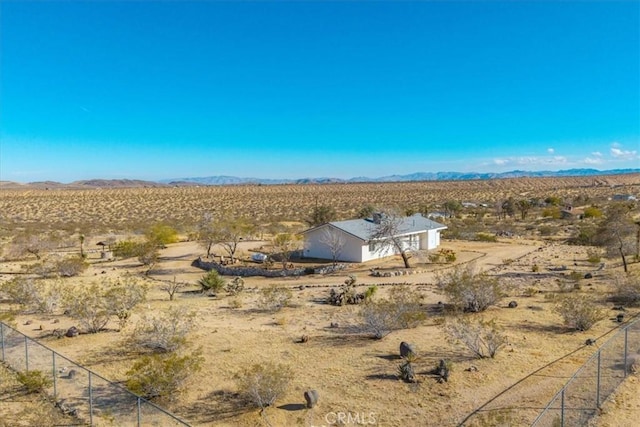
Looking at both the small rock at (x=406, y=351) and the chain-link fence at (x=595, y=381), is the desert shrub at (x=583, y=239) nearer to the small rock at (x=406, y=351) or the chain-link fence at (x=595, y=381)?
the chain-link fence at (x=595, y=381)

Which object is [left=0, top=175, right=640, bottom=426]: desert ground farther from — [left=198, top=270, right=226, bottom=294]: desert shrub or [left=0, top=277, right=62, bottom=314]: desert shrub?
[left=198, top=270, right=226, bottom=294]: desert shrub

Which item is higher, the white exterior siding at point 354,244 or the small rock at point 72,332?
the white exterior siding at point 354,244

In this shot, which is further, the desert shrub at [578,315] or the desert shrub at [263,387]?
the desert shrub at [578,315]

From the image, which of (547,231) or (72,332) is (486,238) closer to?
(547,231)

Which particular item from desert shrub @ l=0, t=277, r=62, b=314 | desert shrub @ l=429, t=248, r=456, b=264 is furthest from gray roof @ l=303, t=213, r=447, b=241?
desert shrub @ l=0, t=277, r=62, b=314

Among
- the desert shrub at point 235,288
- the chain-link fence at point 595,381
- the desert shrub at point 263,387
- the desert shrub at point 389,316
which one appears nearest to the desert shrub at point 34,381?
the desert shrub at point 263,387

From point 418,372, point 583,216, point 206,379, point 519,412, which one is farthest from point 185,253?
point 583,216

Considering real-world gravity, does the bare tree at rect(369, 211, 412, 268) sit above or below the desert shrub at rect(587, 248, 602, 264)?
above
